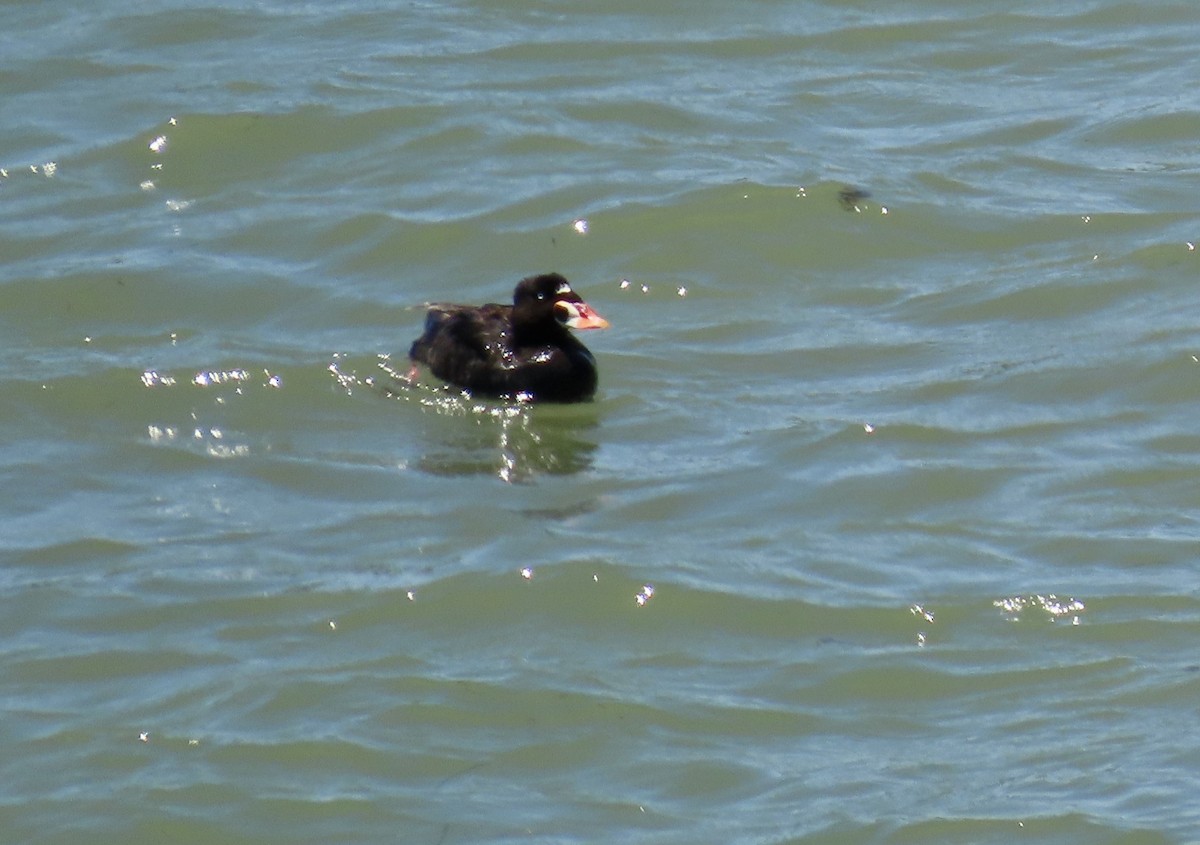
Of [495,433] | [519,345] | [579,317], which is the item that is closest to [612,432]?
[495,433]

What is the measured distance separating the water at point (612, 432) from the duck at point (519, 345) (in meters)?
0.17

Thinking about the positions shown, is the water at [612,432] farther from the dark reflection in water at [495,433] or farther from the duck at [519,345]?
the duck at [519,345]

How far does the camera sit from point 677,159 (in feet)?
44.3

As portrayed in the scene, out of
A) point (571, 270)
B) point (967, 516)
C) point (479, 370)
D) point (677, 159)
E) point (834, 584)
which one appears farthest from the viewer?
point (677, 159)

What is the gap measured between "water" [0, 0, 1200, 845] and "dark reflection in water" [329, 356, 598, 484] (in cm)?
4

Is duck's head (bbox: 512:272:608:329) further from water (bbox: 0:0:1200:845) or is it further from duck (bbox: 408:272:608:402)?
water (bbox: 0:0:1200:845)

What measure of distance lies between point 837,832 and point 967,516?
2645 millimetres

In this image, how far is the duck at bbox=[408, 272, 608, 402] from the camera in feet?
35.3

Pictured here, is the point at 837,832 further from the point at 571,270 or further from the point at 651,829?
the point at 571,270

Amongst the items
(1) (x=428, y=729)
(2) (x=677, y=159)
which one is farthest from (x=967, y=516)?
(2) (x=677, y=159)

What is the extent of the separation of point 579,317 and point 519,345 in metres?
0.33

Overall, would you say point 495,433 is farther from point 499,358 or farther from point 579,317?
point 579,317

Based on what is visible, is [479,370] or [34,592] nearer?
[34,592]

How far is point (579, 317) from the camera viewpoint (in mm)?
10836
